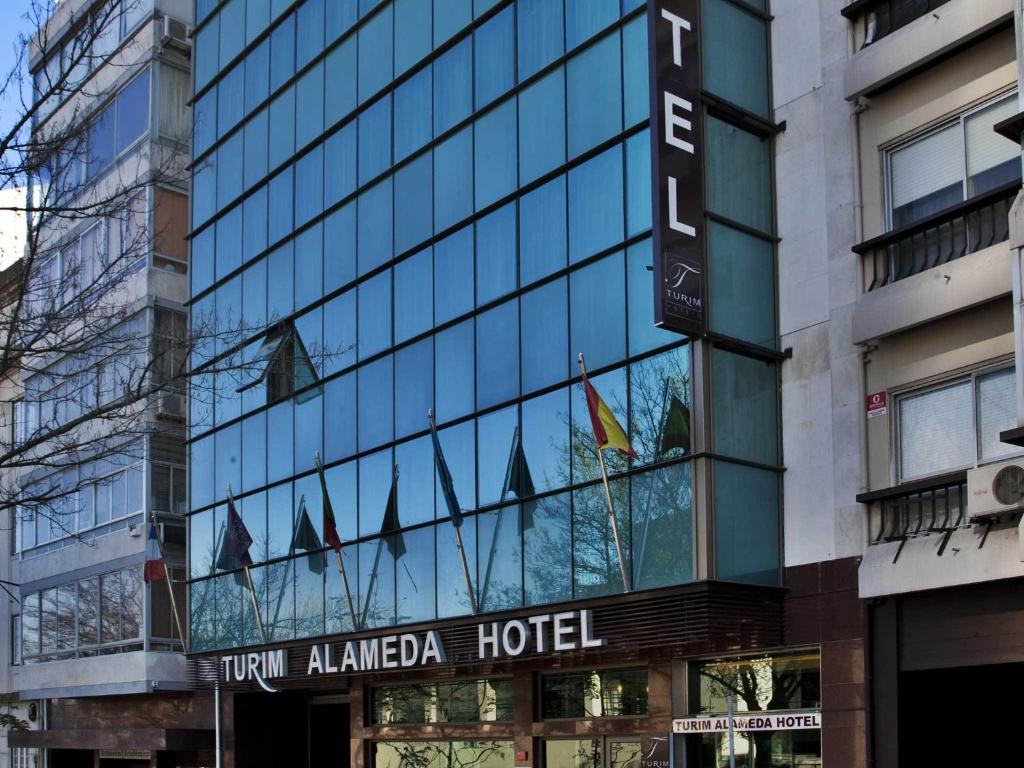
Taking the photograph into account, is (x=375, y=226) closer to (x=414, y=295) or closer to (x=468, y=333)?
(x=414, y=295)

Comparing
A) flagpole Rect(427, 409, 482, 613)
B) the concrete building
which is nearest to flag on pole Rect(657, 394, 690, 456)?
flagpole Rect(427, 409, 482, 613)

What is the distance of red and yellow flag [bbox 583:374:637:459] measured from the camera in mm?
18047

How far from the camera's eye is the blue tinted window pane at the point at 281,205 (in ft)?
91.1

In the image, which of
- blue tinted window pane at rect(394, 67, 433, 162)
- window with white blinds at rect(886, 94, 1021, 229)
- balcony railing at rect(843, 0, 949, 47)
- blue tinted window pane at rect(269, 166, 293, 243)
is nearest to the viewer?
window with white blinds at rect(886, 94, 1021, 229)

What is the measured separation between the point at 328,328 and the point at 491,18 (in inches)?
266

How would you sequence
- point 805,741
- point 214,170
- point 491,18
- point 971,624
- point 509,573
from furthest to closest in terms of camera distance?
point 214,170, point 491,18, point 509,573, point 805,741, point 971,624

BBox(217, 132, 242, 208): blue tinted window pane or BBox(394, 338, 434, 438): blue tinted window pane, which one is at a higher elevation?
BBox(217, 132, 242, 208): blue tinted window pane

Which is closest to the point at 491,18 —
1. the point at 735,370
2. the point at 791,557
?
the point at 735,370

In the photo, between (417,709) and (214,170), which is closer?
(417,709)

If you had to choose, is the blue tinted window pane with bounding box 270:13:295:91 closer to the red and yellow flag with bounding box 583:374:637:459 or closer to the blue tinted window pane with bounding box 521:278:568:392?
the blue tinted window pane with bounding box 521:278:568:392

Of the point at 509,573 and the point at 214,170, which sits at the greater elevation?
the point at 214,170

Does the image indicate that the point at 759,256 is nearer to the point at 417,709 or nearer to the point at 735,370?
the point at 735,370

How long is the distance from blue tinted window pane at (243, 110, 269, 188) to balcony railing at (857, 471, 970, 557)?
16.5 metres

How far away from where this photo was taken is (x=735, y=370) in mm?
17906
